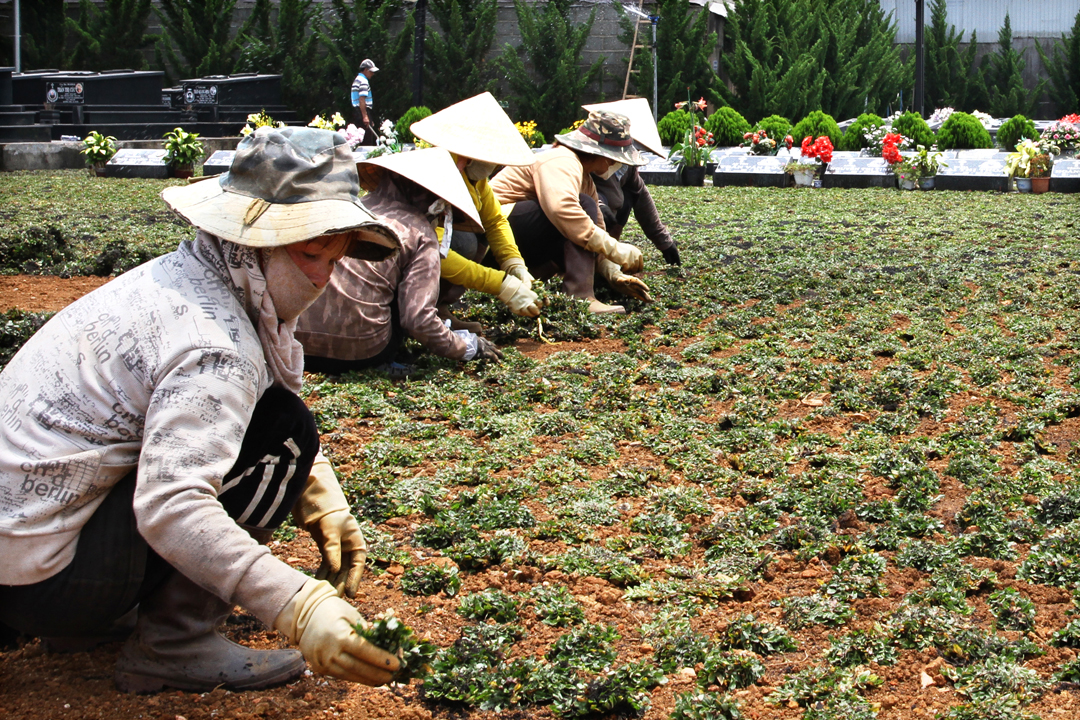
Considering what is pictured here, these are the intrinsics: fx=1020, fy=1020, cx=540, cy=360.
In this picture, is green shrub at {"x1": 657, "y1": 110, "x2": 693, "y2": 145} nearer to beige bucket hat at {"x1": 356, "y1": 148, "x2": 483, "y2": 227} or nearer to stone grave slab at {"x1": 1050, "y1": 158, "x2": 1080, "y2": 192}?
stone grave slab at {"x1": 1050, "y1": 158, "x2": 1080, "y2": 192}

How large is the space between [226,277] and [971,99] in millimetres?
26910

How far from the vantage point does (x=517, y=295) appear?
15.6 feet

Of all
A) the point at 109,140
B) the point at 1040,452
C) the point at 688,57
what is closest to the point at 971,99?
the point at 688,57

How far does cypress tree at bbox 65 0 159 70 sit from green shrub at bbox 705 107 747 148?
1484cm

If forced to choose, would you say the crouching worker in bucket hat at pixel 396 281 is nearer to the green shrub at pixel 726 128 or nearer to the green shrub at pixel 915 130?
the green shrub at pixel 915 130

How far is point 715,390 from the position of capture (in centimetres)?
432

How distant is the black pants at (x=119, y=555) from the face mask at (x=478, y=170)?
2.97 m

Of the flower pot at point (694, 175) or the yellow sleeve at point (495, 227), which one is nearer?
the yellow sleeve at point (495, 227)

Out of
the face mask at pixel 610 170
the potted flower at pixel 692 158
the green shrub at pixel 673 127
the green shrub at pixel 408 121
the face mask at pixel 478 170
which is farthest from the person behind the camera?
the green shrub at pixel 408 121

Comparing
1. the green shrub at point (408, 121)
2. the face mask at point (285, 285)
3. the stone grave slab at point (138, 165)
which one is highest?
the green shrub at point (408, 121)

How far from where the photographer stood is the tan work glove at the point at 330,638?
5.49ft

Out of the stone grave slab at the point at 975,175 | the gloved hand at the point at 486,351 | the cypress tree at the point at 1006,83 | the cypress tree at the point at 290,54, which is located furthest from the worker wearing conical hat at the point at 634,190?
the cypress tree at the point at 1006,83

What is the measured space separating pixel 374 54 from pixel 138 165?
9.90m

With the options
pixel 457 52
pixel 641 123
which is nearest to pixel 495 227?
pixel 641 123
